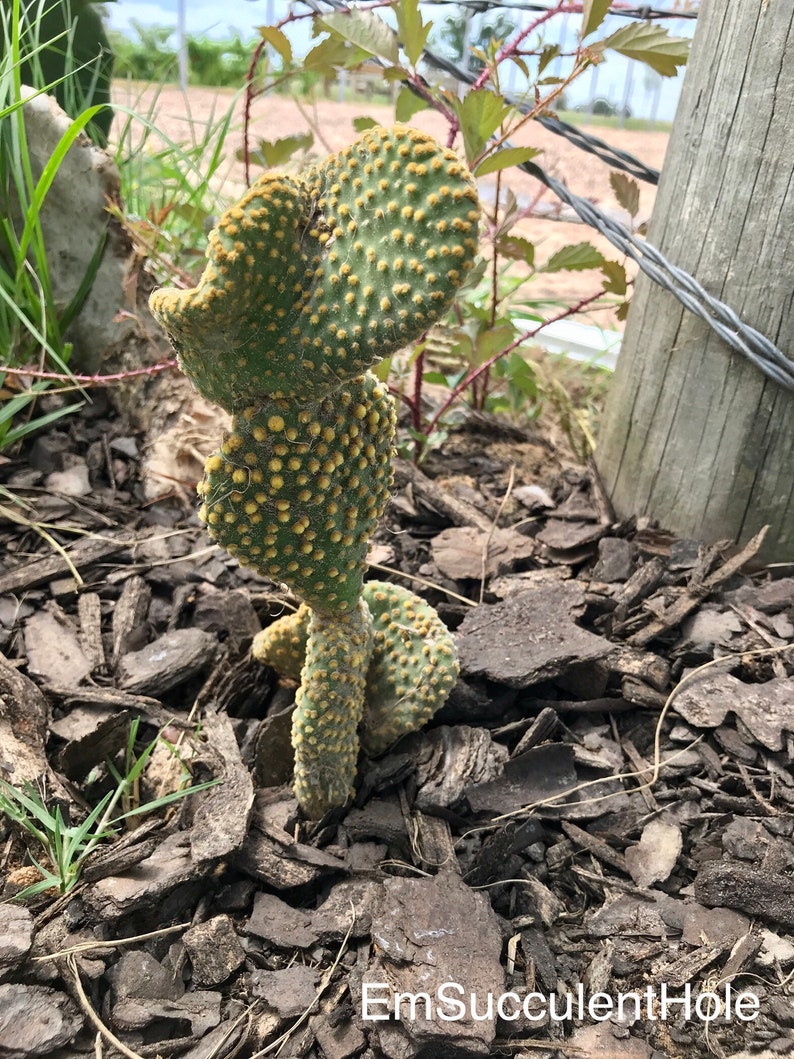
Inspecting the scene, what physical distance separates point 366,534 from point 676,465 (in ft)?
3.12

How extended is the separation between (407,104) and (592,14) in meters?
0.53

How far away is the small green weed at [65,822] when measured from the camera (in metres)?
1.19

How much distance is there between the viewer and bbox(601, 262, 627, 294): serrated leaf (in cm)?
183

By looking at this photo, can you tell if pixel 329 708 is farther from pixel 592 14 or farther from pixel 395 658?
pixel 592 14

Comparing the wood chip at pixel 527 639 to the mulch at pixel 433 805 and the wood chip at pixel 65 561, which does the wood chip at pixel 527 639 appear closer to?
the mulch at pixel 433 805

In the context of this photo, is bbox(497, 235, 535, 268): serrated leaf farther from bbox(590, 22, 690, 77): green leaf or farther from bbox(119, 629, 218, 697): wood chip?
bbox(119, 629, 218, 697): wood chip

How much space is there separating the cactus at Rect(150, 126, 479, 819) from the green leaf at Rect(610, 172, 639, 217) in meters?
0.99

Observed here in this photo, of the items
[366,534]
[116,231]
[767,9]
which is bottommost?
[366,534]

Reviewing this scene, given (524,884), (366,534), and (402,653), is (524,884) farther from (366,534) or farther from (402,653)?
(366,534)

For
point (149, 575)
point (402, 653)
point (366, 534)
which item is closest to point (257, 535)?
point (366, 534)

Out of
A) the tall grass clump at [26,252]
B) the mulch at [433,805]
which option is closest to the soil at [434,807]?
the mulch at [433,805]

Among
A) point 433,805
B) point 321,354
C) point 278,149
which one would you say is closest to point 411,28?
point 278,149

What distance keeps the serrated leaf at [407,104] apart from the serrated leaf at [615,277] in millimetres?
553

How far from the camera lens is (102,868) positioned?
1.22 m
